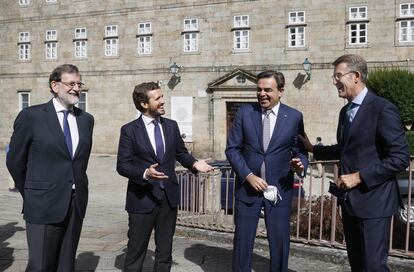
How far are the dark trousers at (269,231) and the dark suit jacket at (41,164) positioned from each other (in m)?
1.43

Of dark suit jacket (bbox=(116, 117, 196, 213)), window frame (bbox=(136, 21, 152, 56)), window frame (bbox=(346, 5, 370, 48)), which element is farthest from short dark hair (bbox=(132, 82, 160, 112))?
window frame (bbox=(136, 21, 152, 56))

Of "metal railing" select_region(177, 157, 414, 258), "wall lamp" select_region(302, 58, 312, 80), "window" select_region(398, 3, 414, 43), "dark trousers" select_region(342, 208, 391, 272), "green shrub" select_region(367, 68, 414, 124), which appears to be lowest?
"metal railing" select_region(177, 157, 414, 258)

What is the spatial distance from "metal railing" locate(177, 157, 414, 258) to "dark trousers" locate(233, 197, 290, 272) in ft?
4.00

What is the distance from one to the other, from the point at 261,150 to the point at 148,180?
968 mm

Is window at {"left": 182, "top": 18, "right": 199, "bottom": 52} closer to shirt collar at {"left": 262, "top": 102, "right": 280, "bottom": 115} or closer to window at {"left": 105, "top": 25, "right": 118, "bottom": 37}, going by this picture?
window at {"left": 105, "top": 25, "right": 118, "bottom": 37}

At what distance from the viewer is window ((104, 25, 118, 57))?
940 inches

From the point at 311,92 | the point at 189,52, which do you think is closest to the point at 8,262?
the point at 311,92

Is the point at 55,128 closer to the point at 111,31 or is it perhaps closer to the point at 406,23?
the point at 406,23

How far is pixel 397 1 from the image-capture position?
61.4ft

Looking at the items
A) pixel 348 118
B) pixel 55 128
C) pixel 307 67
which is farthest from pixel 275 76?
pixel 307 67

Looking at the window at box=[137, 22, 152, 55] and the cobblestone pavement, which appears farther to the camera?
the window at box=[137, 22, 152, 55]

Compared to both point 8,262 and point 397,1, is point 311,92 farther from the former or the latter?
point 8,262

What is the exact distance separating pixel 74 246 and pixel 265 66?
17.5 meters

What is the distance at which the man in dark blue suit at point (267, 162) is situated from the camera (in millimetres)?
4195
